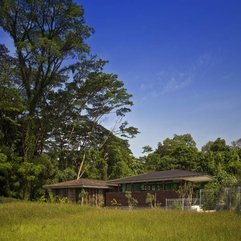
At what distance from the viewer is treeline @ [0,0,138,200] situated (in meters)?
33.4

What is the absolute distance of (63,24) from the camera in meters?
35.0

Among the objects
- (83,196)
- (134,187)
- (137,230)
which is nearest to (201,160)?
(134,187)

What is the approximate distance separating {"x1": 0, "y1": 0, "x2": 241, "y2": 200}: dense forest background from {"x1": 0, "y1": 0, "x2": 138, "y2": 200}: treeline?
2.9 inches

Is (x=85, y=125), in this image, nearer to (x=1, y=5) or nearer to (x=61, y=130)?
(x=61, y=130)

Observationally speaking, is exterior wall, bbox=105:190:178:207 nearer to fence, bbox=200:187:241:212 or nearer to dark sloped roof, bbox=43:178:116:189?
dark sloped roof, bbox=43:178:116:189

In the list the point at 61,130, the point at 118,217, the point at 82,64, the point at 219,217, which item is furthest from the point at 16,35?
the point at 219,217

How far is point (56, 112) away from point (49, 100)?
1.43 metres

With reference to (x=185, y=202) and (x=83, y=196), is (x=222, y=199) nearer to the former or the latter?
(x=185, y=202)

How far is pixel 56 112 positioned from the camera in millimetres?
38719

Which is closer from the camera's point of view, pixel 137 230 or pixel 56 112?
pixel 137 230

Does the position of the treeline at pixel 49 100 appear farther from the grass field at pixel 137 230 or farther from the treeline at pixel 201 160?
the grass field at pixel 137 230

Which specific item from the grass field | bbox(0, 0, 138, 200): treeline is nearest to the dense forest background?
bbox(0, 0, 138, 200): treeline

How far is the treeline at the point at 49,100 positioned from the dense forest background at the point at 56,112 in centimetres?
7

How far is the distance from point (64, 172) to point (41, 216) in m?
22.2
